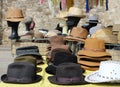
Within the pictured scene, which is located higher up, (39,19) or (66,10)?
(66,10)

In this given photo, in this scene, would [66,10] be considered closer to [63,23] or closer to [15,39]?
[63,23]

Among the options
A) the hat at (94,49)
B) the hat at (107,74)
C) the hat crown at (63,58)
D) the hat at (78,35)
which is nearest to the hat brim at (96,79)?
the hat at (107,74)

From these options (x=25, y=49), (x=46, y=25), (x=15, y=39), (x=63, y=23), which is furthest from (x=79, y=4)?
(x=25, y=49)

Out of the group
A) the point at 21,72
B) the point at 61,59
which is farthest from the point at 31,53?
the point at 21,72

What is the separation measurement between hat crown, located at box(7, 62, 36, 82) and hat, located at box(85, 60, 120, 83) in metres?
0.39

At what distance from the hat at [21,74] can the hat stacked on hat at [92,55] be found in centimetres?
61

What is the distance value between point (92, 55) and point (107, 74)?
614mm

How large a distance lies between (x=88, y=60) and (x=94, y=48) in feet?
0.50

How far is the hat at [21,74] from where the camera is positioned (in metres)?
2.56

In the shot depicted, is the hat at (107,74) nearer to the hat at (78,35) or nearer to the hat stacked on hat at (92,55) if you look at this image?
the hat stacked on hat at (92,55)

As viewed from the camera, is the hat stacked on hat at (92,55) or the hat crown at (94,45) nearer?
the hat stacked on hat at (92,55)

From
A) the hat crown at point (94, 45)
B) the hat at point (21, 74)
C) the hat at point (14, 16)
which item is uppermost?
the hat at point (14, 16)

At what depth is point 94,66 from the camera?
10.2ft

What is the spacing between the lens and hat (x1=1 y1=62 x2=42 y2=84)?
8.39ft
